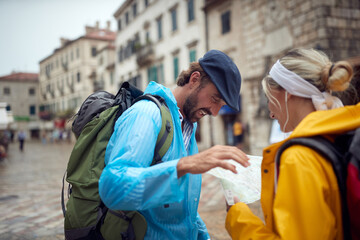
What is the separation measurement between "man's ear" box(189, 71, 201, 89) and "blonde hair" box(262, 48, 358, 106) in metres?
0.53

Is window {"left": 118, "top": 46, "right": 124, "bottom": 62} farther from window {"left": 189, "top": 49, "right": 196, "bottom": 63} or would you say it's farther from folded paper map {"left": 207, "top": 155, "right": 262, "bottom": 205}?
folded paper map {"left": 207, "top": 155, "right": 262, "bottom": 205}

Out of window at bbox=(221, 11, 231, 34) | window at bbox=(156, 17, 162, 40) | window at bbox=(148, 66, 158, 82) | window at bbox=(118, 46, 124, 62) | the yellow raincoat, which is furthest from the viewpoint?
window at bbox=(118, 46, 124, 62)

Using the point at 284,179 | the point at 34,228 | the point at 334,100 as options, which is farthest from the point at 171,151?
the point at 34,228

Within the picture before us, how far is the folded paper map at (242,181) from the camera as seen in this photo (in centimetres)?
153

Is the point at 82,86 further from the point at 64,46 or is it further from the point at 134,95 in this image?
the point at 134,95

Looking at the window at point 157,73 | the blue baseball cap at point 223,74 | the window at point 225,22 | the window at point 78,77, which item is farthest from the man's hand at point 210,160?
the window at point 78,77

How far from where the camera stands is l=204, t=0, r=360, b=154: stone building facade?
1038 cm

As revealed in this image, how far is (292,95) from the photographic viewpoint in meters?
1.48

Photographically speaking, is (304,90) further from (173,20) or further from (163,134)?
(173,20)

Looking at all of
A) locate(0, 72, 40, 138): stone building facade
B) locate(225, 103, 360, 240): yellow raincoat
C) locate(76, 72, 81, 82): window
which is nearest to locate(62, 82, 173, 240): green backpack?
locate(225, 103, 360, 240): yellow raincoat

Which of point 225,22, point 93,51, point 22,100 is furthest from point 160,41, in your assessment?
point 22,100

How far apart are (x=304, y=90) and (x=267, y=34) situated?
12.2 meters

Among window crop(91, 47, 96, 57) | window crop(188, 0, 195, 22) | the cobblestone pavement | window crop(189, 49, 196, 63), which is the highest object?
window crop(91, 47, 96, 57)

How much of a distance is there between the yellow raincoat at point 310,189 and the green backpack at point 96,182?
611mm
